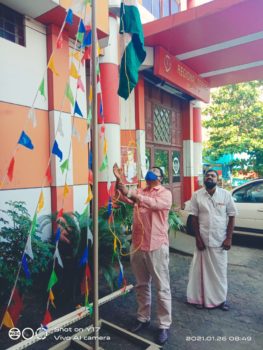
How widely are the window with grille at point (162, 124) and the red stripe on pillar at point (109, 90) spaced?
8.88 feet

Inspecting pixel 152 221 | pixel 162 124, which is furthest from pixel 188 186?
pixel 152 221

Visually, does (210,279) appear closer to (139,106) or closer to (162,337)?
(162,337)

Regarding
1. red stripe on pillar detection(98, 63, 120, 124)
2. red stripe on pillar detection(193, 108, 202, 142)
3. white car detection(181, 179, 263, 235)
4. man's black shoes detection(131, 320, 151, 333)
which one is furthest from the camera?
red stripe on pillar detection(193, 108, 202, 142)

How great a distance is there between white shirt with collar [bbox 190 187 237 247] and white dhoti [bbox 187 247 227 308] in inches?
5.7

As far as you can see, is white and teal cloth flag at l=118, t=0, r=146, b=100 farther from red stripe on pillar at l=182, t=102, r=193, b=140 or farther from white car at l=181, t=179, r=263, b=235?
red stripe on pillar at l=182, t=102, r=193, b=140

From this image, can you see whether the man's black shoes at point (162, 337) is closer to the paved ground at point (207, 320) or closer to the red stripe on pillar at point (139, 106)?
the paved ground at point (207, 320)

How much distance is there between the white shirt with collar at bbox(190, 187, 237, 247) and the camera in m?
3.43

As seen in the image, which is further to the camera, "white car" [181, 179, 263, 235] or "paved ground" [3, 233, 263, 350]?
"white car" [181, 179, 263, 235]

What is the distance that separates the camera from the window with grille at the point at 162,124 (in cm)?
825

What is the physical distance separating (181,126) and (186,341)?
26.0ft

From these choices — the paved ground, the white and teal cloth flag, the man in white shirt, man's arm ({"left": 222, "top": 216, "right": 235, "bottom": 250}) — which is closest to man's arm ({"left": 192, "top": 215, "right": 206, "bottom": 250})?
the man in white shirt

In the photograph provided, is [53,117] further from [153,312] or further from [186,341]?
[186,341]

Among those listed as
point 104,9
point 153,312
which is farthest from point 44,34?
point 153,312

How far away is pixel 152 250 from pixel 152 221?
0.92 feet
